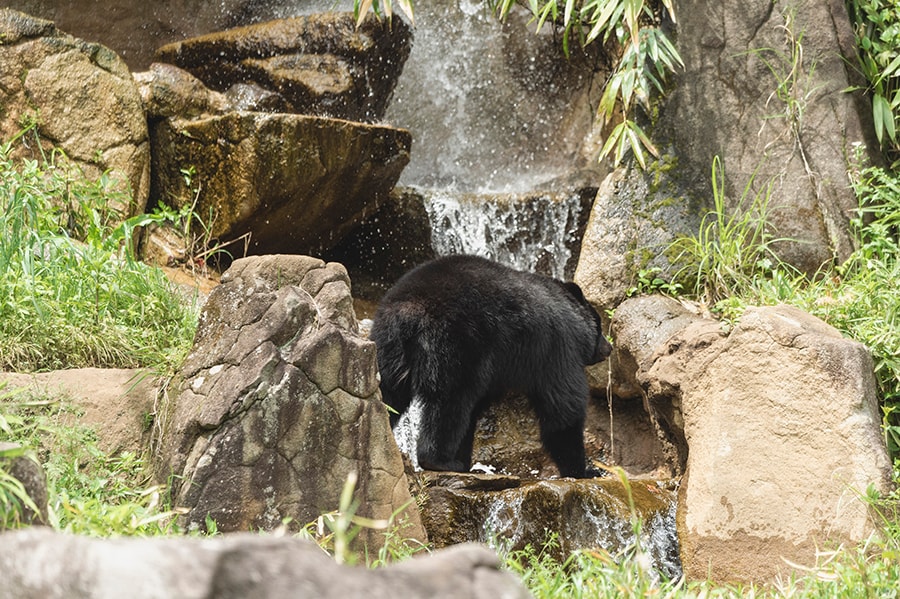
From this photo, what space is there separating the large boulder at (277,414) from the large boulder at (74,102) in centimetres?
288

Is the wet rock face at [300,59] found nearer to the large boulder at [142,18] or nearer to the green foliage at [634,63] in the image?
the large boulder at [142,18]

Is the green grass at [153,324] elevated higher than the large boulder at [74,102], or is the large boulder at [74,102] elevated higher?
the large boulder at [74,102]

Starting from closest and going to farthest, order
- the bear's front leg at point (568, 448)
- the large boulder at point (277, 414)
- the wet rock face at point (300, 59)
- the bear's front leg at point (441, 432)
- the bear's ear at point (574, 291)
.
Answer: the large boulder at point (277, 414)
the bear's front leg at point (441, 432)
the bear's front leg at point (568, 448)
the bear's ear at point (574, 291)
the wet rock face at point (300, 59)

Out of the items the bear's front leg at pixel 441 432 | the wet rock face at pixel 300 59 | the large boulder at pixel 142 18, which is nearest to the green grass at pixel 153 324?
the bear's front leg at pixel 441 432

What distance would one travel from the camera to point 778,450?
4715mm

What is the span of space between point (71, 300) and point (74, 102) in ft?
8.89

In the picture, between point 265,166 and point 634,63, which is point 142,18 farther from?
point 634,63

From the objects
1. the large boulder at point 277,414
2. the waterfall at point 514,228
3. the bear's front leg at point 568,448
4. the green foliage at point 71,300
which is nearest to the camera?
the large boulder at point 277,414

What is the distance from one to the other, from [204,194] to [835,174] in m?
4.53

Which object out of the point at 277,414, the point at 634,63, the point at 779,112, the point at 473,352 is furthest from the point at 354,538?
the point at 779,112

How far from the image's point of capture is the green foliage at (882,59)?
684 cm

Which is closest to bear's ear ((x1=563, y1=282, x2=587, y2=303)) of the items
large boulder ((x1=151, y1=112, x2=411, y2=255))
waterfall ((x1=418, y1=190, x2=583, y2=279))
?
waterfall ((x1=418, y1=190, x2=583, y2=279))

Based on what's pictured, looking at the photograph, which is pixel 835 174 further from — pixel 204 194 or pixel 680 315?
pixel 204 194

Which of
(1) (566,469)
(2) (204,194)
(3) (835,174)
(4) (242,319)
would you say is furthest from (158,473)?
(3) (835,174)
